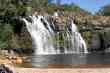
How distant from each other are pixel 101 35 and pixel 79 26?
10.6ft

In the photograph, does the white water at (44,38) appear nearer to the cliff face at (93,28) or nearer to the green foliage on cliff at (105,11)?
the cliff face at (93,28)

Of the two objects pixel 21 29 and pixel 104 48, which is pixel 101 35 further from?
pixel 21 29

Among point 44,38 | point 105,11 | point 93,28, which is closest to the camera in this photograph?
point 44,38

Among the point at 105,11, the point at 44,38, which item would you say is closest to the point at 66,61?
the point at 44,38

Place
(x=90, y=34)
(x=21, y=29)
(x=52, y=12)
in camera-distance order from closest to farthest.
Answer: (x=21, y=29)
(x=90, y=34)
(x=52, y=12)

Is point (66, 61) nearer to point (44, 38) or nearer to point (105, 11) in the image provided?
point (44, 38)

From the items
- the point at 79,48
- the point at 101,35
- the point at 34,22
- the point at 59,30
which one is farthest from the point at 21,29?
the point at 101,35

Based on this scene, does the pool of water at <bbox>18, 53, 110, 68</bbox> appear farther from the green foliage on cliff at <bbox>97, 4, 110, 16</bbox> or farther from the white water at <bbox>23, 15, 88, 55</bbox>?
the green foliage on cliff at <bbox>97, 4, 110, 16</bbox>

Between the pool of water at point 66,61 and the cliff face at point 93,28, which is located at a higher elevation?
the cliff face at point 93,28

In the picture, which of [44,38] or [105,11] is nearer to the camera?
[44,38]

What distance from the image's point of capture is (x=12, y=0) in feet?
150

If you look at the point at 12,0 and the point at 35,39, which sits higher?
the point at 12,0

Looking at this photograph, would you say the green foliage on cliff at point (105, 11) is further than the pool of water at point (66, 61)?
Yes

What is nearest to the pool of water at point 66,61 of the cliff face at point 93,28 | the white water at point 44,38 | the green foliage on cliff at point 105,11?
the white water at point 44,38
